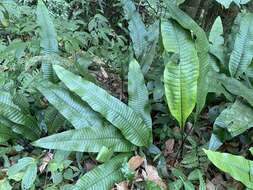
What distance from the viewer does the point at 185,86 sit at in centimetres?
244

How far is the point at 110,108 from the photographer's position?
2.52 meters

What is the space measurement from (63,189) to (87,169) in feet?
0.72

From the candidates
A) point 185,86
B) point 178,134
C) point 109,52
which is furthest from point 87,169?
point 109,52

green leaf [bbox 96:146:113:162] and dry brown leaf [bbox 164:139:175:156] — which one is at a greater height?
green leaf [bbox 96:146:113:162]

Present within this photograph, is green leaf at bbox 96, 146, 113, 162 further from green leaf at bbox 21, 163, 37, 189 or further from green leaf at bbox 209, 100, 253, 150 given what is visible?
green leaf at bbox 209, 100, 253, 150

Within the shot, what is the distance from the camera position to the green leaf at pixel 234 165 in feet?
6.76

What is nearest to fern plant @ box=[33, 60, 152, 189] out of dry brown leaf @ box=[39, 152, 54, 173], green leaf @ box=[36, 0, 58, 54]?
dry brown leaf @ box=[39, 152, 54, 173]

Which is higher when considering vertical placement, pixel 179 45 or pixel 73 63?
pixel 179 45

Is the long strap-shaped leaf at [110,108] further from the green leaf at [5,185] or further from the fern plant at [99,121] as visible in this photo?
the green leaf at [5,185]

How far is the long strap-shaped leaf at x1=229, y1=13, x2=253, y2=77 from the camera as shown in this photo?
112 inches

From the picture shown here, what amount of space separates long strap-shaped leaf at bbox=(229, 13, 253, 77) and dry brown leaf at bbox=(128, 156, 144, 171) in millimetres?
857

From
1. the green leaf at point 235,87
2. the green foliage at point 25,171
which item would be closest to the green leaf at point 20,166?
the green foliage at point 25,171

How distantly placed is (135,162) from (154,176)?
14 cm

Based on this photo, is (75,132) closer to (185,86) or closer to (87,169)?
(87,169)
